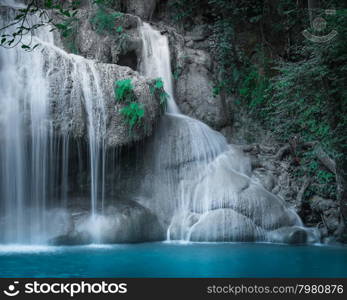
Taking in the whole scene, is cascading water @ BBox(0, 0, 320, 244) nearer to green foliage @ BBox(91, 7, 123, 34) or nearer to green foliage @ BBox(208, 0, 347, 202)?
green foliage @ BBox(208, 0, 347, 202)

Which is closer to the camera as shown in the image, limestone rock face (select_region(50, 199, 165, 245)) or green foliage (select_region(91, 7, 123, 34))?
limestone rock face (select_region(50, 199, 165, 245))

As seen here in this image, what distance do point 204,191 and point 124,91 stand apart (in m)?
3.01

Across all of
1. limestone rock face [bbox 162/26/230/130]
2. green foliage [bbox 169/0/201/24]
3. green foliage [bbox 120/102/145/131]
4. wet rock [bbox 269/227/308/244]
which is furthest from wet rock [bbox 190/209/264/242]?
green foliage [bbox 169/0/201/24]

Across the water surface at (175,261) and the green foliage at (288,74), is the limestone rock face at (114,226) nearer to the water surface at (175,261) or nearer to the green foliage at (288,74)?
the water surface at (175,261)

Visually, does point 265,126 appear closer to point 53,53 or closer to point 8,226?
point 53,53

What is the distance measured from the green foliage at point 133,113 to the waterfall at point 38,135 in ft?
1.70

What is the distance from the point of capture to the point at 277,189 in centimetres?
1158

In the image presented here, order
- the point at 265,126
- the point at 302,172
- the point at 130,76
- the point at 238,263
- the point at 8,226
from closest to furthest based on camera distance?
the point at 238,263
the point at 8,226
the point at 130,76
the point at 302,172
the point at 265,126

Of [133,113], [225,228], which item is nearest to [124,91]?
[133,113]

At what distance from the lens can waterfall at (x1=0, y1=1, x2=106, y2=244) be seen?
9.48 m

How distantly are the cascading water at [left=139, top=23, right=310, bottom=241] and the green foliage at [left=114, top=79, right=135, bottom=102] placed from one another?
4.72ft

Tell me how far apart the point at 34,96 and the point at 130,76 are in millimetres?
2441

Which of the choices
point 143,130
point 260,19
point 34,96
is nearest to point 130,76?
point 143,130

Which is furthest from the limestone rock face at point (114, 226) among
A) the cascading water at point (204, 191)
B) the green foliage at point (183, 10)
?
the green foliage at point (183, 10)
